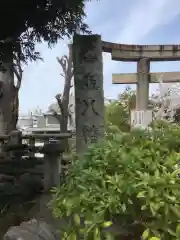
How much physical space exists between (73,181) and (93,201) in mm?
300

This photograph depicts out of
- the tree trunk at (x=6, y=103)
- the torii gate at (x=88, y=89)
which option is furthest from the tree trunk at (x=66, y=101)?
the torii gate at (x=88, y=89)

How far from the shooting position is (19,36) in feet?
15.8

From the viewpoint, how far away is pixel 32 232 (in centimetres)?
241

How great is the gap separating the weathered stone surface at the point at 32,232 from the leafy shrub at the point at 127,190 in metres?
0.39

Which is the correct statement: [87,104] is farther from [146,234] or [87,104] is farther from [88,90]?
[146,234]

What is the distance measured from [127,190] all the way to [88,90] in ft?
14.0

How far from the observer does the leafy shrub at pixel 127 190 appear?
173 centimetres

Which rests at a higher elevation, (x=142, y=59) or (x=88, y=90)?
(x=142, y=59)

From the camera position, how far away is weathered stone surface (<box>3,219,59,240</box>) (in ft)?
7.58

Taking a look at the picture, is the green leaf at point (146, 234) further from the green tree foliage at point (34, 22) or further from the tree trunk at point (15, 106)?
the tree trunk at point (15, 106)

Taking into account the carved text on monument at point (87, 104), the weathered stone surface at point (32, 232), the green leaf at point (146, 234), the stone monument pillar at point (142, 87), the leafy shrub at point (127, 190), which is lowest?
the weathered stone surface at point (32, 232)

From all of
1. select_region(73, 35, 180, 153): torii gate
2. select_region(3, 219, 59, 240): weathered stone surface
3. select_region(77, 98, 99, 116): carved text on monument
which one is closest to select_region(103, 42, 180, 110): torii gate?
select_region(73, 35, 180, 153): torii gate

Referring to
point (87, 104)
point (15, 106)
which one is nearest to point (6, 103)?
point (15, 106)

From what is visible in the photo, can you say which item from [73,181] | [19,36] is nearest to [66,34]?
[19,36]
